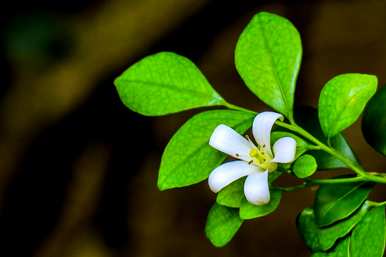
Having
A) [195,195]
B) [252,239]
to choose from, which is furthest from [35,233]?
[252,239]

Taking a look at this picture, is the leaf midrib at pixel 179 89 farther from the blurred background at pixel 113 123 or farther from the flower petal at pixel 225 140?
the blurred background at pixel 113 123

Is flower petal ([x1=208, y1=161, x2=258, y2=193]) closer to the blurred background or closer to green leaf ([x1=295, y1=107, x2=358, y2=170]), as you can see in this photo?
green leaf ([x1=295, y1=107, x2=358, y2=170])

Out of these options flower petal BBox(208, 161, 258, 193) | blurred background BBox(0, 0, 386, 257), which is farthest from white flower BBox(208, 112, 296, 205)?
blurred background BBox(0, 0, 386, 257)

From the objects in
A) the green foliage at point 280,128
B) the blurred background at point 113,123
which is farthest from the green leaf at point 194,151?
the blurred background at point 113,123

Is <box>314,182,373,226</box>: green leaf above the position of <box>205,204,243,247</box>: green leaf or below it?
below

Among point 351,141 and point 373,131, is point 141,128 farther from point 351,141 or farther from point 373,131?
point 373,131

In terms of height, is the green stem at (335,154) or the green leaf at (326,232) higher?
the green stem at (335,154)
